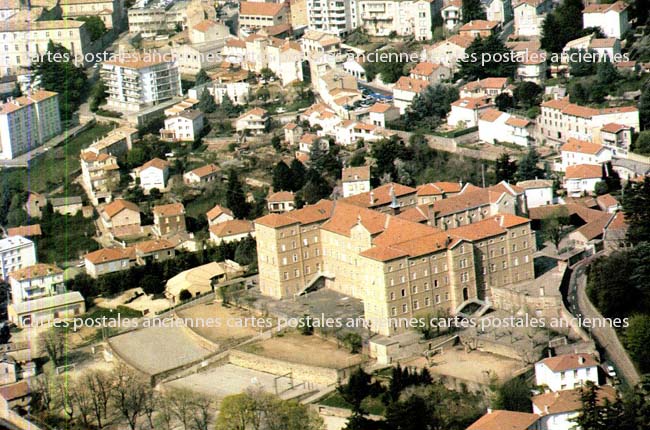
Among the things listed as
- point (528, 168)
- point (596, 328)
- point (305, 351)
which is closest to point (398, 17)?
point (528, 168)

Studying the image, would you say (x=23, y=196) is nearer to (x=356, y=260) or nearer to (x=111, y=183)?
(x=111, y=183)

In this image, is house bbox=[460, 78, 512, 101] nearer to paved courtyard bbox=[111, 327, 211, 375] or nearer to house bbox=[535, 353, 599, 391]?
paved courtyard bbox=[111, 327, 211, 375]

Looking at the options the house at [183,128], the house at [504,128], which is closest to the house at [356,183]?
the house at [504,128]

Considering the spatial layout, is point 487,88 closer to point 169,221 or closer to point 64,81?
point 169,221

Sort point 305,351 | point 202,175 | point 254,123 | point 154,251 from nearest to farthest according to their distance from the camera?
1. point 305,351
2. point 154,251
3. point 202,175
4. point 254,123

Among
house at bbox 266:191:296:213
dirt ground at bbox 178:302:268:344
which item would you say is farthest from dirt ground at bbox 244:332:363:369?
house at bbox 266:191:296:213
